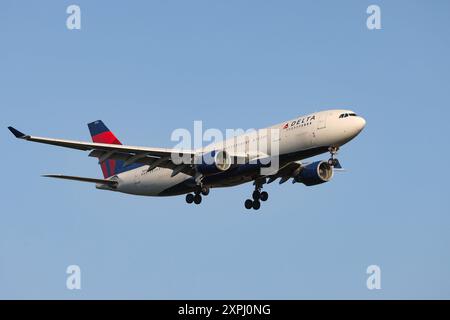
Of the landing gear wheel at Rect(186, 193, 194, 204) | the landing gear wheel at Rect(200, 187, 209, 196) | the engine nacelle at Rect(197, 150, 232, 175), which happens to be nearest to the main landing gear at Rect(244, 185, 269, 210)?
the landing gear wheel at Rect(186, 193, 194, 204)

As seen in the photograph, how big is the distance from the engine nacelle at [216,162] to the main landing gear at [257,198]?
611 centimetres

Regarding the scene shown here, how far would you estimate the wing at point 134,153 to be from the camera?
5141cm

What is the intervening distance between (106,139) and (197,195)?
41.5 ft

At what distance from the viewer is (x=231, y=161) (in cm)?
5394

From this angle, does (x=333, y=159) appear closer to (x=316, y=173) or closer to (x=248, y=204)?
(x=316, y=173)

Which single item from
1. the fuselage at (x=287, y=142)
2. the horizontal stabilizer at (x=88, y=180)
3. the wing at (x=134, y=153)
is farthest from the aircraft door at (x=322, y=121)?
the horizontal stabilizer at (x=88, y=180)

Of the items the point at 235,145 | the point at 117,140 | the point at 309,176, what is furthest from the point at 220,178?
the point at 117,140

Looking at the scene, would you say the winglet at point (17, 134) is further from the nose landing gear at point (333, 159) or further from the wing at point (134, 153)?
the nose landing gear at point (333, 159)

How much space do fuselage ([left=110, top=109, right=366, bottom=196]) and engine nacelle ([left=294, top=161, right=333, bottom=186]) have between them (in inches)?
134

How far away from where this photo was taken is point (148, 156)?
181 feet

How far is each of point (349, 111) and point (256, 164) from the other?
6.23 metres

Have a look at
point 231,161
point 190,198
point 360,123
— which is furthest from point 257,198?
point 360,123

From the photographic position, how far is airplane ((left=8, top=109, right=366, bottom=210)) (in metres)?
52.1
